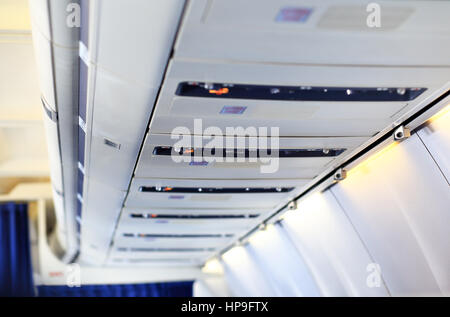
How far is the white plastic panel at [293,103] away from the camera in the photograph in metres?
3.81

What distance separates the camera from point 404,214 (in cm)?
635

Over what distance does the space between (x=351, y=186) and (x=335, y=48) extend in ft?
11.9

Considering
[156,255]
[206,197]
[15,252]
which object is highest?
[206,197]

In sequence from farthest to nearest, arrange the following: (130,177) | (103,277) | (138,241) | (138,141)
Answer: (103,277) → (138,241) → (130,177) → (138,141)

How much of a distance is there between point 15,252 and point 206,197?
786 centimetres

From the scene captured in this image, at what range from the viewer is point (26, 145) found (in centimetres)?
1113

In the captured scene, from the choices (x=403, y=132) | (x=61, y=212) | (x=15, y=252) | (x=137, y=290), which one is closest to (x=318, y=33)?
(x=403, y=132)

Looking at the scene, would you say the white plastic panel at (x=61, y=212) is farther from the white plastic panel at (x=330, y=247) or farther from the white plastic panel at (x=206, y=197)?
the white plastic panel at (x=330, y=247)

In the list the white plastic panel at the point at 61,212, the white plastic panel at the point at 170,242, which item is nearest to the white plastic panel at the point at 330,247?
the white plastic panel at the point at 170,242

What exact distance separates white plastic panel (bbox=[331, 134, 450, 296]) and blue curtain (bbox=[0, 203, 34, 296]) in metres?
8.89

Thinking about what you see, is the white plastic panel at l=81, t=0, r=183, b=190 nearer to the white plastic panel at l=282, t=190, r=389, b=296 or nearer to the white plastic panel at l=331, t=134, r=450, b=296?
the white plastic panel at l=331, t=134, r=450, b=296

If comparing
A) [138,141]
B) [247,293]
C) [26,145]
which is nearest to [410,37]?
[138,141]

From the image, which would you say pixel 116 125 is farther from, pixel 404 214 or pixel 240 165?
pixel 404 214

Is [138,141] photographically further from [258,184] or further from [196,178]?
[258,184]
